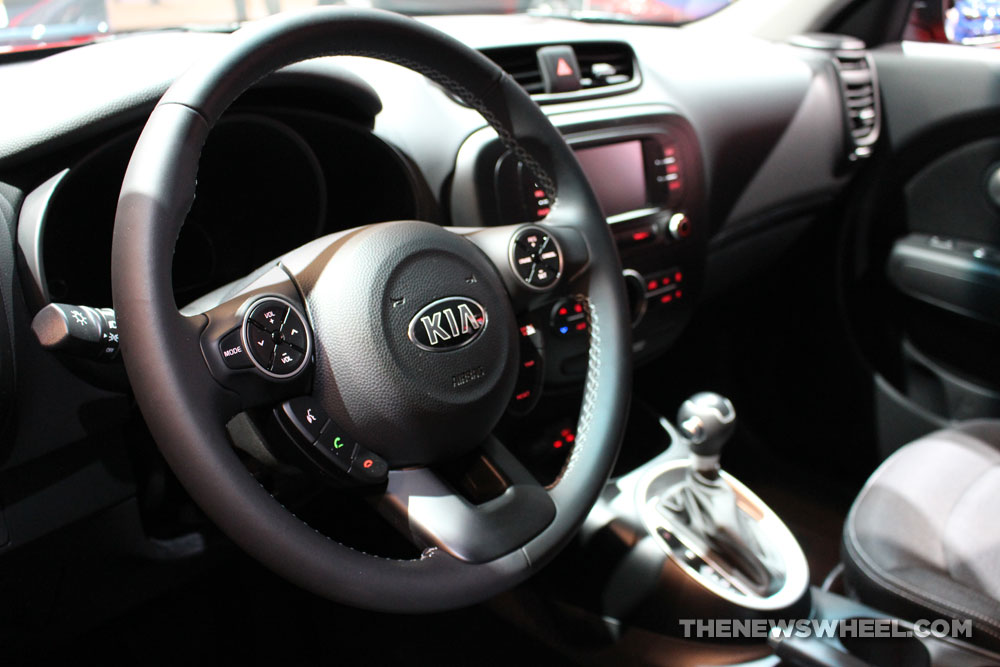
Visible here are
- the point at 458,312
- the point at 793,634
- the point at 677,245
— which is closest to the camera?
the point at 458,312

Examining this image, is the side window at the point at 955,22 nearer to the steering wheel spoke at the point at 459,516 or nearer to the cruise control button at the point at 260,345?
the steering wheel spoke at the point at 459,516

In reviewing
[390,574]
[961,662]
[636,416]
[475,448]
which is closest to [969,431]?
[961,662]

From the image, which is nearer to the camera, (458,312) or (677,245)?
(458,312)

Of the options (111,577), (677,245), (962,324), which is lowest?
(962,324)

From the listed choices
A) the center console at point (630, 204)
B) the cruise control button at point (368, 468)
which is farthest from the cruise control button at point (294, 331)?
the center console at point (630, 204)

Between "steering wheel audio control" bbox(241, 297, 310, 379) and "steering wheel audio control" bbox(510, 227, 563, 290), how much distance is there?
28 centimetres

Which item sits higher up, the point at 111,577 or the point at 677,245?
the point at 677,245

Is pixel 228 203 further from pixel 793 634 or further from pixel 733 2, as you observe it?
pixel 733 2

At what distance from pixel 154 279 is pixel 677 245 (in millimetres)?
1059

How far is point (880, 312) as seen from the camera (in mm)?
1927

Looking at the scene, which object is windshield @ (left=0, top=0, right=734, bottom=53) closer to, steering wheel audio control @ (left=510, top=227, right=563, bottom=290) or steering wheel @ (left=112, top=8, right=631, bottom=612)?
steering wheel @ (left=112, top=8, right=631, bottom=612)

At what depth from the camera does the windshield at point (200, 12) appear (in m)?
1.22

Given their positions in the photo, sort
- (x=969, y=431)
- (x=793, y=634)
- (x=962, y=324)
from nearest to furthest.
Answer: (x=793, y=634)
(x=969, y=431)
(x=962, y=324)

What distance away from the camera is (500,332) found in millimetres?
880
